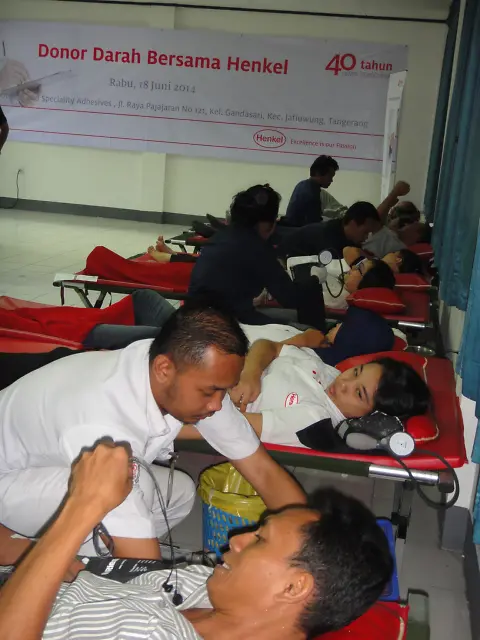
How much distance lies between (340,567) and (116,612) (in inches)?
13.6

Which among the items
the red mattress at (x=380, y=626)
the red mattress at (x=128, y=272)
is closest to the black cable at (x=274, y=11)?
the red mattress at (x=128, y=272)

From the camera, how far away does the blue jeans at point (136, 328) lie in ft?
8.63

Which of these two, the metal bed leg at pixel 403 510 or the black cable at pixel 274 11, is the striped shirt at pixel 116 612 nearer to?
the metal bed leg at pixel 403 510

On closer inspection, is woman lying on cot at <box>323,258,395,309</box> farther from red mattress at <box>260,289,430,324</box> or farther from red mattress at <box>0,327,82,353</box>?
red mattress at <box>0,327,82,353</box>

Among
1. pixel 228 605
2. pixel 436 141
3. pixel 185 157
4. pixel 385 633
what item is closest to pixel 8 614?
pixel 228 605

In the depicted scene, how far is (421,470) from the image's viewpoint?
1.93m

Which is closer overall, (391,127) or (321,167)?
(321,167)

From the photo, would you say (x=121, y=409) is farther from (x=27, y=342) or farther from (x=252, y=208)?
(x=252, y=208)

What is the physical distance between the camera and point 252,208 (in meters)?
3.18

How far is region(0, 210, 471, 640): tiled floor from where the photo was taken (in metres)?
2.08

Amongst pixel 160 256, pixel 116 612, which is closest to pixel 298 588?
pixel 116 612

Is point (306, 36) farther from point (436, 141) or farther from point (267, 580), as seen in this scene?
point (267, 580)

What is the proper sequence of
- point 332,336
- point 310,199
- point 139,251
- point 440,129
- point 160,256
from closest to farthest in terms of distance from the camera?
point 332,336 → point 160,256 → point 310,199 → point 440,129 → point 139,251

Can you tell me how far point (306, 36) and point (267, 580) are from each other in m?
7.65
